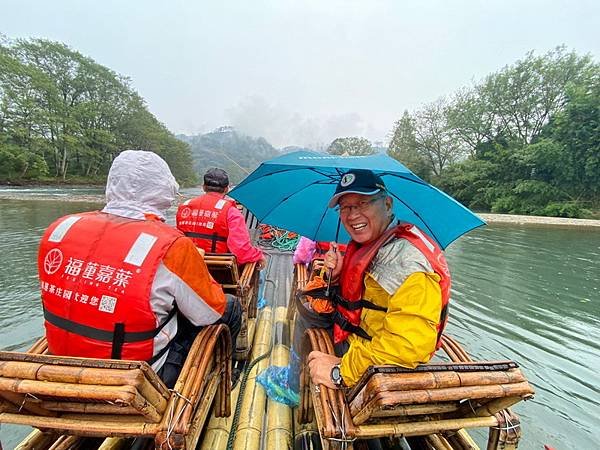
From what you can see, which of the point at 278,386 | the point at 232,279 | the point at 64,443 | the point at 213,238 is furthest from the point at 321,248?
the point at 64,443

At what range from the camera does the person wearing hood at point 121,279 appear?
4.14 feet

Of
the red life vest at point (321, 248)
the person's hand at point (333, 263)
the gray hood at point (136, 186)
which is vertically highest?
the gray hood at point (136, 186)

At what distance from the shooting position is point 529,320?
196 inches

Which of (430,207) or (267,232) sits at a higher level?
(430,207)

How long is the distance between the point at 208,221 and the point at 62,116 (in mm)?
45040

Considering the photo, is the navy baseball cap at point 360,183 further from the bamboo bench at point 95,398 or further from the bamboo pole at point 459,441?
the bamboo pole at point 459,441

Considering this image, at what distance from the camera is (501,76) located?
33688 mm

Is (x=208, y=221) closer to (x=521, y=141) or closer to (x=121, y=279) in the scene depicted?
(x=121, y=279)

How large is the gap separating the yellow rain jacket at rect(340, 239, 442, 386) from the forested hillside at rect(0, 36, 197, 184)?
1525 inches

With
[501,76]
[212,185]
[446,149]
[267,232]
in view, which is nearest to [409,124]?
[446,149]

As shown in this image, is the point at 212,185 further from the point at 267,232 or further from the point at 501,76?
the point at 501,76

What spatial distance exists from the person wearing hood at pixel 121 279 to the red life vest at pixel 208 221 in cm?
166

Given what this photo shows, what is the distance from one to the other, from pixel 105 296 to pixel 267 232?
6931mm

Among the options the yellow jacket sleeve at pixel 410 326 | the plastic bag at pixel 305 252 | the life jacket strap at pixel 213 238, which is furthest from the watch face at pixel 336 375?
the plastic bag at pixel 305 252
